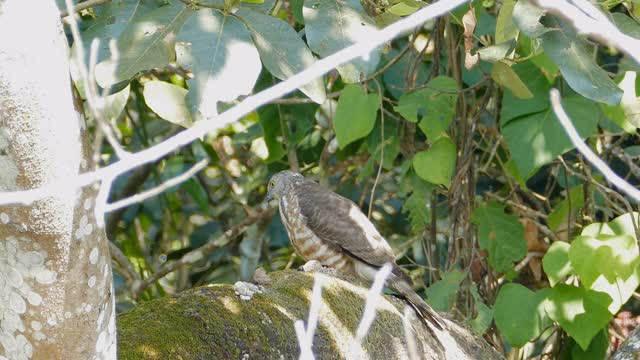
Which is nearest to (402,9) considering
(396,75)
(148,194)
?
(148,194)

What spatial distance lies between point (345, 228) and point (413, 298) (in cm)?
81

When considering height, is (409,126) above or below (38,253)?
below

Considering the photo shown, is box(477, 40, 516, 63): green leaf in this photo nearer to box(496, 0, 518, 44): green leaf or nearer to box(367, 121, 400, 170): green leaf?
box(496, 0, 518, 44): green leaf

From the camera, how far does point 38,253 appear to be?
6.06 ft

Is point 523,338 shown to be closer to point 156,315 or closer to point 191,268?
point 156,315

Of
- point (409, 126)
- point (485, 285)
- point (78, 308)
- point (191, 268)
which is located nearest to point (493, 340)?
point (485, 285)

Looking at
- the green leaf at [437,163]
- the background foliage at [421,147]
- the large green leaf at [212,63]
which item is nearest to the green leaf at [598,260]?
the background foliage at [421,147]

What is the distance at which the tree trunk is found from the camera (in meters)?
1.72

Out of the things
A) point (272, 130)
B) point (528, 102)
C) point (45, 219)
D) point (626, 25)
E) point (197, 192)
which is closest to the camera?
point (45, 219)

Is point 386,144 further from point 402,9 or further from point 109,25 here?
point 109,25

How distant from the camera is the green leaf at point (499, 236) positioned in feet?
16.3

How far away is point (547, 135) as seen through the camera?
4.13 metres

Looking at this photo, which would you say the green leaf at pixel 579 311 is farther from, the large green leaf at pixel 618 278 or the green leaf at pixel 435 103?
the green leaf at pixel 435 103

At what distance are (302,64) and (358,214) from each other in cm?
249
